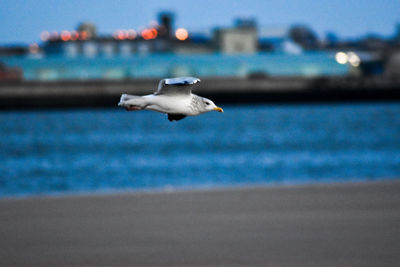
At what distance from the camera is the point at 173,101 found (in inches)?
114

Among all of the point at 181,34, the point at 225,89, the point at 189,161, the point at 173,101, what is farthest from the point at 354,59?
the point at 173,101

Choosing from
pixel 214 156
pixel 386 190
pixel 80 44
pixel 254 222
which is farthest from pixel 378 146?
pixel 80 44

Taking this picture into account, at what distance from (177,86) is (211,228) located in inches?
193

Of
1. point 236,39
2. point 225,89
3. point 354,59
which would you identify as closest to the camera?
point 236,39

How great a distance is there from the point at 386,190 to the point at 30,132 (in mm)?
47453

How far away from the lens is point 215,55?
62688mm

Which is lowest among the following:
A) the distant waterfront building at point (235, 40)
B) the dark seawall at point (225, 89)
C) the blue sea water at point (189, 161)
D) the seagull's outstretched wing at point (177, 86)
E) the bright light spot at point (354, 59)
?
the seagull's outstretched wing at point (177, 86)

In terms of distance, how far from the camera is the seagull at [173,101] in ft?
9.39

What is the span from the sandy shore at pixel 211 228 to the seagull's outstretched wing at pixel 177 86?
364 centimetres

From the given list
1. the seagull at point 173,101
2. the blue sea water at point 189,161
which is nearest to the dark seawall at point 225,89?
the blue sea water at point 189,161

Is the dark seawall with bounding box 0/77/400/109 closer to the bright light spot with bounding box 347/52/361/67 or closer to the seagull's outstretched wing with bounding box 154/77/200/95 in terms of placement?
the bright light spot with bounding box 347/52/361/67

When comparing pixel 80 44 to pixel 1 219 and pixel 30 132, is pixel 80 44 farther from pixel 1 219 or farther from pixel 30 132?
pixel 30 132

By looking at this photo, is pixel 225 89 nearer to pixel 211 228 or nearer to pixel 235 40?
pixel 235 40

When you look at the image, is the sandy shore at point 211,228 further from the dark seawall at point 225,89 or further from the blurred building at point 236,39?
the dark seawall at point 225,89
